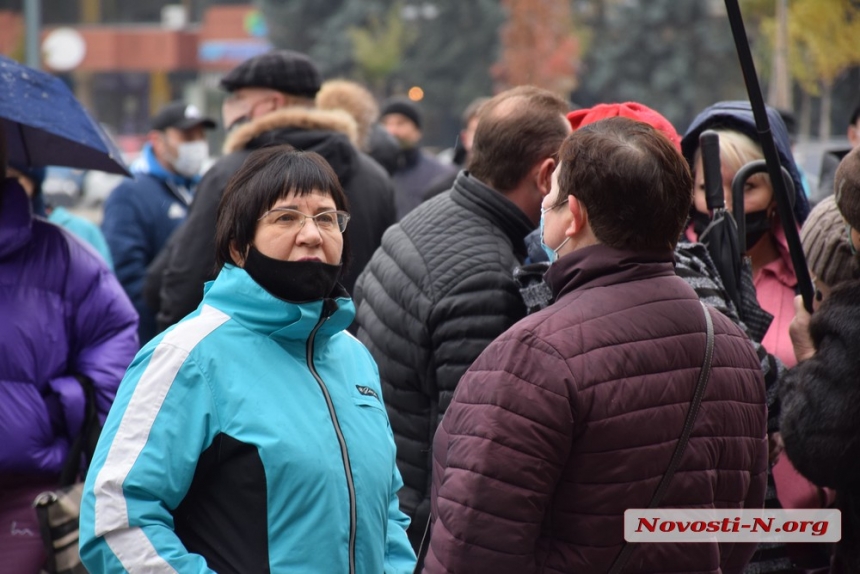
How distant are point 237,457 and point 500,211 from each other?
4.22ft

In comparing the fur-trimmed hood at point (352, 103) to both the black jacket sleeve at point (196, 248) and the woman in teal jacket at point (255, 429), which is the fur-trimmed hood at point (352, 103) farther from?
the woman in teal jacket at point (255, 429)

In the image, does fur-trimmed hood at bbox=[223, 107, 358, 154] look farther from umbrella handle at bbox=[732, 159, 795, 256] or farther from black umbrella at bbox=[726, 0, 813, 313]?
black umbrella at bbox=[726, 0, 813, 313]

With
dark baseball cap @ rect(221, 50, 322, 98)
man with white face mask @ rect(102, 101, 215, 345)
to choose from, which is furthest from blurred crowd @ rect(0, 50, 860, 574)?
man with white face mask @ rect(102, 101, 215, 345)

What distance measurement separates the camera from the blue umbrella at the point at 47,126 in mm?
3705

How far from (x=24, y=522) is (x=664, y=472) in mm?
2168

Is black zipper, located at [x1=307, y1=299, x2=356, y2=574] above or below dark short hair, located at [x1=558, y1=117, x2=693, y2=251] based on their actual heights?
below

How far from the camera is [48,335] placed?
3588 millimetres

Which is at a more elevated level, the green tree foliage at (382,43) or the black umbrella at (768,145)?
the black umbrella at (768,145)

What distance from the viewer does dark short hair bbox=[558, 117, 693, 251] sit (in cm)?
240

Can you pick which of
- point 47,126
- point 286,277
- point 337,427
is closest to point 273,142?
point 47,126

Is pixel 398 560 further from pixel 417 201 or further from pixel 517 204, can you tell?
pixel 417 201

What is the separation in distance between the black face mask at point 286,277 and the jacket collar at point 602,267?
1.88ft

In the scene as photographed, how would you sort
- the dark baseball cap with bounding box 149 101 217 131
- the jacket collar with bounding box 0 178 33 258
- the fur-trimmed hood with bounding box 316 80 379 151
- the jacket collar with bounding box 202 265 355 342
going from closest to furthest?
1. the jacket collar with bounding box 202 265 355 342
2. the jacket collar with bounding box 0 178 33 258
3. the fur-trimmed hood with bounding box 316 80 379 151
4. the dark baseball cap with bounding box 149 101 217 131

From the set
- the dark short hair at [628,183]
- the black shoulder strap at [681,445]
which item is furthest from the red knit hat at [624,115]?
the black shoulder strap at [681,445]
